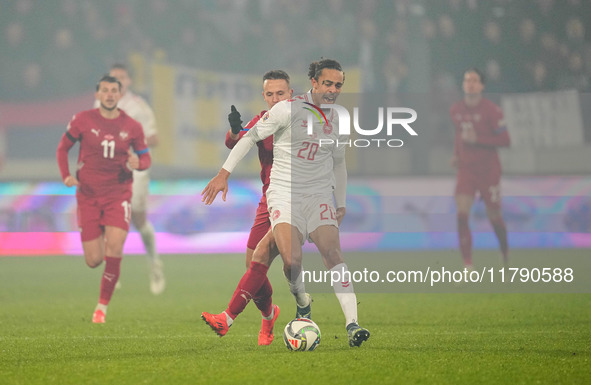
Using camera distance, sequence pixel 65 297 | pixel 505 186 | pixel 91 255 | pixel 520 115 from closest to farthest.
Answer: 1. pixel 91 255
2. pixel 65 297
3. pixel 505 186
4. pixel 520 115

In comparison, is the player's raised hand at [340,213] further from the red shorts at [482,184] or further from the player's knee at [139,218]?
the red shorts at [482,184]

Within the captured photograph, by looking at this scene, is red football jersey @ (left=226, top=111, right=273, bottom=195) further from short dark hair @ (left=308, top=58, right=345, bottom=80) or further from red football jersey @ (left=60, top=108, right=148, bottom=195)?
red football jersey @ (left=60, top=108, right=148, bottom=195)

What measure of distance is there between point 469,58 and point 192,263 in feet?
20.8

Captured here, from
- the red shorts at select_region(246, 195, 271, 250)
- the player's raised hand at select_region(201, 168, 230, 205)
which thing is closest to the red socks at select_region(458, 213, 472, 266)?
the red shorts at select_region(246, 195, 271, 250)

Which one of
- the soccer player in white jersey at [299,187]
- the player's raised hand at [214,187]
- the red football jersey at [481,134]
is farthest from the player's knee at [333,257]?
the red football jersey at [481,134]

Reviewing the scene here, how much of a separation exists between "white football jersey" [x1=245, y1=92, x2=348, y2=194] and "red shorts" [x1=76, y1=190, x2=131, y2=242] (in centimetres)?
277

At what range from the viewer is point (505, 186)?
13.8m

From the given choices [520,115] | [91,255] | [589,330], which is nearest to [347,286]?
[589,330]

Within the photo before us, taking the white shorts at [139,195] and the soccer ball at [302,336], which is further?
the white shorts at [139,195]

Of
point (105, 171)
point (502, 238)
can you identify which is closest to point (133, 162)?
point (105, 171)

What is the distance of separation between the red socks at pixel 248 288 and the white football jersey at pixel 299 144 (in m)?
0.54

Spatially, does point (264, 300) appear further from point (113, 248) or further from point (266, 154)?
point (113, 248)

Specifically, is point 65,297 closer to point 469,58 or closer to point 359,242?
point 359,242

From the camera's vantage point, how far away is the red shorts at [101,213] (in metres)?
8.53
